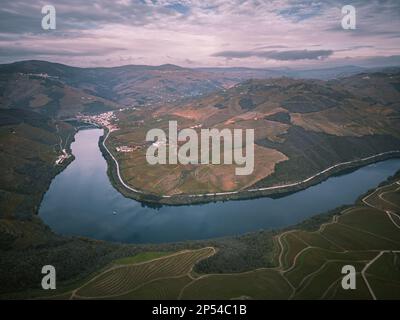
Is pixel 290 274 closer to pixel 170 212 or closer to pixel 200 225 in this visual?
pixel 200 225

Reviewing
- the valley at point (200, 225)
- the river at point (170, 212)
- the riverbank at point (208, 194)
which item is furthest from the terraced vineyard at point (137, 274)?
the riverbank at point (208, 194)

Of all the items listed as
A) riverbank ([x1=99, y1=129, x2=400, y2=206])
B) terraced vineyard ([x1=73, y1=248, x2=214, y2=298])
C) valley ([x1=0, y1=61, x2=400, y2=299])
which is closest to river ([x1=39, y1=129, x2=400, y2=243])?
valley ([x1=0, y1=61, x2=400, y2=299])

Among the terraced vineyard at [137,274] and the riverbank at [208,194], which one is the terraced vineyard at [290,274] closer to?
the terraced vineyard at [137,274]

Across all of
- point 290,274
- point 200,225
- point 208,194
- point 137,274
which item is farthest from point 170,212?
point 290,274

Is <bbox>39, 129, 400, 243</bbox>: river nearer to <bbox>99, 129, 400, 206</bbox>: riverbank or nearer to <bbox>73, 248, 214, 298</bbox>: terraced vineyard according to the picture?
<bbox>99, 129, 400, 206</bbox>: riverbank
